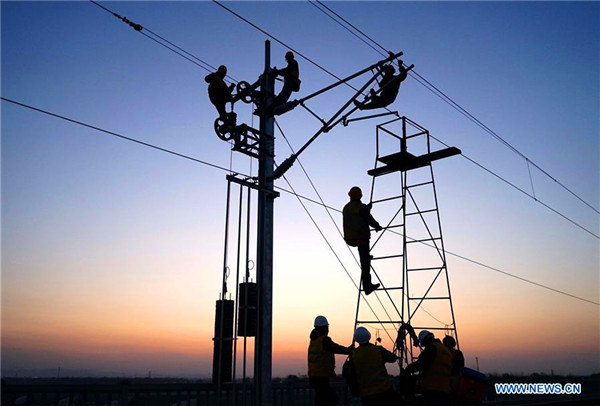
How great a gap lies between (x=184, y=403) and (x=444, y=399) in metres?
5.50

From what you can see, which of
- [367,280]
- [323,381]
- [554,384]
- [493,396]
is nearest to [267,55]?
[367,280]

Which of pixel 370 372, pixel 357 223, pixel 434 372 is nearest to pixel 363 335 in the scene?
pixel 370 372

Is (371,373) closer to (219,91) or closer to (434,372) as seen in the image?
(434,372)

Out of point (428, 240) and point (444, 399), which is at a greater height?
point (428, 240)

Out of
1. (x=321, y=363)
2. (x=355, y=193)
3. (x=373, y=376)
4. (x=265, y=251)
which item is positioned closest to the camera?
(x=373, y=376)

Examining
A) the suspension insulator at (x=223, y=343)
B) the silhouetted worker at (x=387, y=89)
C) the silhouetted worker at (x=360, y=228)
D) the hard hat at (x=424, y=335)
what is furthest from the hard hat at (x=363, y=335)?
the silhouetted worker at (x=387, y=89)

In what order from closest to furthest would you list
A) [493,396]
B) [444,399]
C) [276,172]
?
1. [444,399]
2. [276,172]
3. [493,396]

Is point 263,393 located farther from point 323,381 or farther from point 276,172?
point 276,172

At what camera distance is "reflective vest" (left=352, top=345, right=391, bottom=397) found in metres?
7.97

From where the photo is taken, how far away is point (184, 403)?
35.7ft

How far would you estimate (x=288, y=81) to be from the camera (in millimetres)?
13031

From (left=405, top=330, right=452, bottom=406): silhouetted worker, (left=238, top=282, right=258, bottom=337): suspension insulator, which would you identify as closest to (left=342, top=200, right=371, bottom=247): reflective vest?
(left=238, top=282, right=258, bottom=337): suspension insulator

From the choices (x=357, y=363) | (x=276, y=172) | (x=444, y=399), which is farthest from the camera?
(x=276, y=172)

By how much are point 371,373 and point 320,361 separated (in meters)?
2.02
